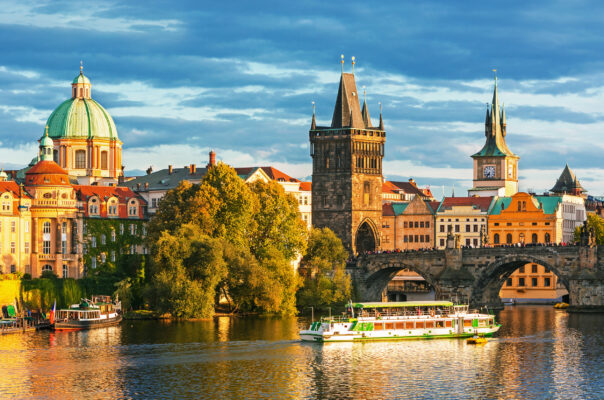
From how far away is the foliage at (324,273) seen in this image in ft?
507

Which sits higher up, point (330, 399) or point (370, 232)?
point (370, 232)

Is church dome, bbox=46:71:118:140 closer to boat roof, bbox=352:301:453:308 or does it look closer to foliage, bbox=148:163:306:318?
foliage, bbox=148:163:306:318

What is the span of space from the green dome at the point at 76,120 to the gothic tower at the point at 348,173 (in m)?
31.6

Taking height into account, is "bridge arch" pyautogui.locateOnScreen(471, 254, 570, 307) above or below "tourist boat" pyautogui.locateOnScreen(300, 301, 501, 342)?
above

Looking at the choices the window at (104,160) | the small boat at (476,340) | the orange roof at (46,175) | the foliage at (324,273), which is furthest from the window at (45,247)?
the small boat at (476,340)

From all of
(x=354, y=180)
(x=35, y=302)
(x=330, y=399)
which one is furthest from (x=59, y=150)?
(x=330, y=399)

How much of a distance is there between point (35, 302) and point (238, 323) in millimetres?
21157

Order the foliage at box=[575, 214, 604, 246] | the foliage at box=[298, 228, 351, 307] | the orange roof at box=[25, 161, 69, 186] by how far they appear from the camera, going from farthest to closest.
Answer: the foliage at box=[575, 214, 604, 246]
the foliage at box=[298, 228, 351, 307]
the orange roof at box=[25, 161, 69, 186]

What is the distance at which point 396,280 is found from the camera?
7574 inches

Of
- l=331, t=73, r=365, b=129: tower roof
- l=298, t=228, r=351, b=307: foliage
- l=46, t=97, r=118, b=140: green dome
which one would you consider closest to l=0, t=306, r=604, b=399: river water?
l=298, t=228, r=351, b=307: foliage

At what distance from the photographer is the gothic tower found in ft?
601

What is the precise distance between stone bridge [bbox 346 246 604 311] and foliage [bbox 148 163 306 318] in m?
16.3

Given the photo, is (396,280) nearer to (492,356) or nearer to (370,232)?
(370,232)

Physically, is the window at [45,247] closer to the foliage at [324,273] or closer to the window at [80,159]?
the foliage at [324,273]
